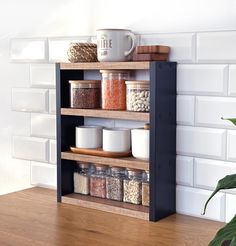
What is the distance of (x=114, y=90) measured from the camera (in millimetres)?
1525

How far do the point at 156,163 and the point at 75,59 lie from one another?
417 millimetres

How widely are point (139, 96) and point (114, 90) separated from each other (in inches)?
4.0

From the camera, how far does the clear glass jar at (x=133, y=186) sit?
59.4 inches

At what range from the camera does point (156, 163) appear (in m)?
1.41

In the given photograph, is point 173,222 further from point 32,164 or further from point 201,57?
point 32,164

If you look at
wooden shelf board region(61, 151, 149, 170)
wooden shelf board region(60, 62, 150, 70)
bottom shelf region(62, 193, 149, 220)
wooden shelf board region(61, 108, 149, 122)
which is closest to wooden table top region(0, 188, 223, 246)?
bottom shelf region(62, 193, 149, 220)

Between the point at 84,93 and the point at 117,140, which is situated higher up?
the point at 84,93

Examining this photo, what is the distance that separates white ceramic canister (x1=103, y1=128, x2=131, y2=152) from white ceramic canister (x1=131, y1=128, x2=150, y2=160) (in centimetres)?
4

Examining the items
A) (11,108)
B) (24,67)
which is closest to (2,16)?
(24,67)

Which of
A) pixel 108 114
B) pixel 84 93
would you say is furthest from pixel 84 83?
pixel 108 114

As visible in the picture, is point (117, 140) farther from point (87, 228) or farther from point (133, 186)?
point (87, 228)

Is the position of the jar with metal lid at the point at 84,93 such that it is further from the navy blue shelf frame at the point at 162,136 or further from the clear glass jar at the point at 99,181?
the clear glass jar at the point at 99,181

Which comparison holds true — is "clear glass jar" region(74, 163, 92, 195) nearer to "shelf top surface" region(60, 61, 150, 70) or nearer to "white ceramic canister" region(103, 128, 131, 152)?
"white ceramic canister" region(103, 128, 131, 152)

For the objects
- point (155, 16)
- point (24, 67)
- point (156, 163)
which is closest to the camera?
point (156, 163)
